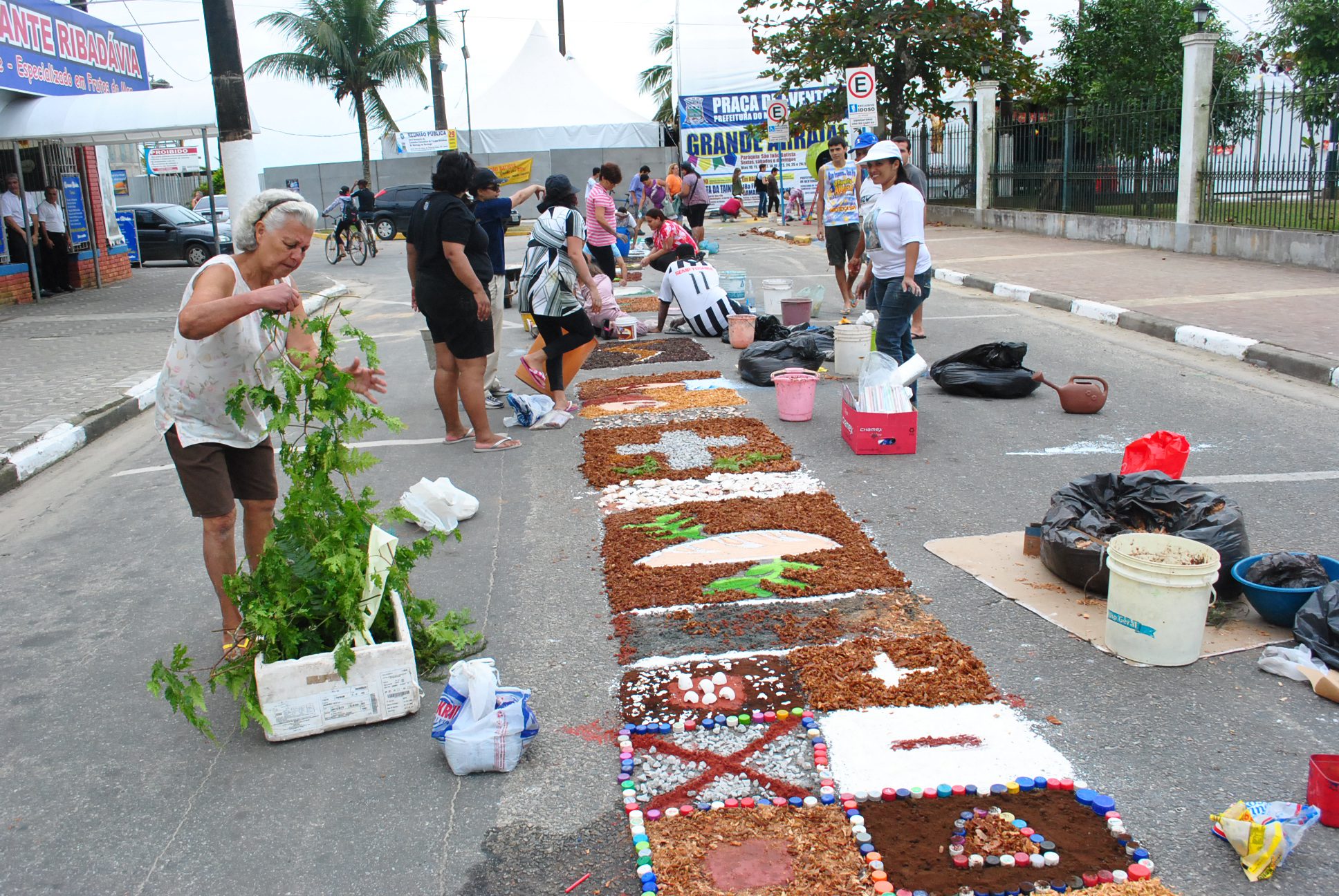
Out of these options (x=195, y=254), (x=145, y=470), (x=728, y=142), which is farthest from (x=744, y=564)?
(x=728, y=142)

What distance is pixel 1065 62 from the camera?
27703mm

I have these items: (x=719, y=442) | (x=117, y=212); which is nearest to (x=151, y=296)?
(x=117, y=212)

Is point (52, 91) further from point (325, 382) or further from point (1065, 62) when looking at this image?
point (1065, 62)

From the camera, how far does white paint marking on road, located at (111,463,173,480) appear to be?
24.8ft

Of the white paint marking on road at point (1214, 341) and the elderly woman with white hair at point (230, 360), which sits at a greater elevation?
the elderly woman with white hair at point (230, 360)

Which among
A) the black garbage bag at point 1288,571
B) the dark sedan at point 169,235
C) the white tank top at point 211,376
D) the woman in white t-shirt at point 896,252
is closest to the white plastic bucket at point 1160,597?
the black garbage bag at point 1288,571

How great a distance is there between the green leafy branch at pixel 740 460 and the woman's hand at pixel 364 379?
2881 millimetres

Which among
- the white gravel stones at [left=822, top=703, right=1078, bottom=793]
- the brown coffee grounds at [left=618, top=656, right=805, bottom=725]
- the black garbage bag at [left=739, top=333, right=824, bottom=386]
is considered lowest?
the white gravel stones at [left=822, top=703, right=1078, bottom=793]

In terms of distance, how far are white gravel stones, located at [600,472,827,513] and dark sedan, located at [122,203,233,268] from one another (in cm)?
2317

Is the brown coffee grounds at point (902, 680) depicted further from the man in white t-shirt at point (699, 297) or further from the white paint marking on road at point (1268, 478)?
the man in white t-shirt at point (699, 297)

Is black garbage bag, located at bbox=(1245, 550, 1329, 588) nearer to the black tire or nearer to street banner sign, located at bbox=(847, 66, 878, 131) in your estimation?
street banner sign, located at bbox=(847, 66, 878, 131)

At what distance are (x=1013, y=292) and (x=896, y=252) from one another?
6.93 meters

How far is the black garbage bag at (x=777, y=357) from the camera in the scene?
9.22m

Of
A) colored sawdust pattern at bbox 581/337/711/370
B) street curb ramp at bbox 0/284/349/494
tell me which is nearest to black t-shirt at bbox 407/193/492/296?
street curb ramp at bbox 0/284/349/494
